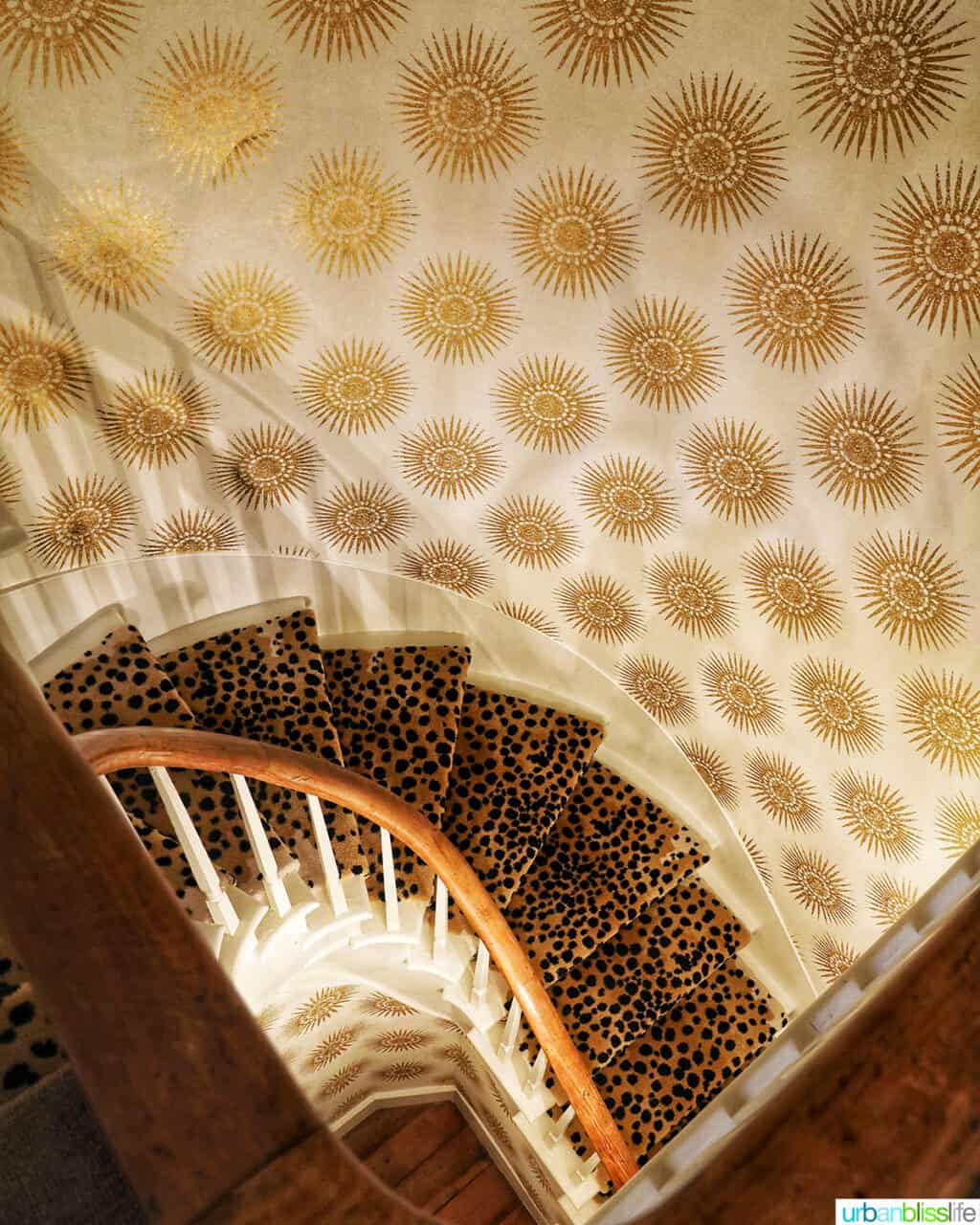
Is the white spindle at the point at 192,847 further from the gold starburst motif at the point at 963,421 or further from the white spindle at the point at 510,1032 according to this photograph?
the gold starburst motif at the point at 963,421

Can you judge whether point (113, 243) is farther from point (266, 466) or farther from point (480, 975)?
point (480, 975)

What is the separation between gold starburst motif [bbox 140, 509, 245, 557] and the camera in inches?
134

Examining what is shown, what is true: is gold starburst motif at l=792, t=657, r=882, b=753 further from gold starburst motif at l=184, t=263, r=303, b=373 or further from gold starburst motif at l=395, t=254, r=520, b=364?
gold starburst motif at l=184, t=263, r=303, b=373

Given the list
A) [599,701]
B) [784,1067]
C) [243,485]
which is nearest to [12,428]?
[243,485]

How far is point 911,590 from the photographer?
280 centimetres

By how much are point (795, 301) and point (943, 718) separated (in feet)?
5.21

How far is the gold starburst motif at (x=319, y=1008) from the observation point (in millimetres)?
4016

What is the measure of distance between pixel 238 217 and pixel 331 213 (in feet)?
0.92

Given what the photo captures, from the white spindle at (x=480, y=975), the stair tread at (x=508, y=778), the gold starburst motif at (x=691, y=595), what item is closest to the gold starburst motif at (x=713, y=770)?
the stair tread at (x=508, y=778)

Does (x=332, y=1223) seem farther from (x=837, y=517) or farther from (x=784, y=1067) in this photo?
(x=837, y=517)

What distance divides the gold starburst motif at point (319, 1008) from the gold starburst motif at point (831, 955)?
2.25 meters

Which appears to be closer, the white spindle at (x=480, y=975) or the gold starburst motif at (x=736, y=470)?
the gold starburst motif at (x=736, y=470)

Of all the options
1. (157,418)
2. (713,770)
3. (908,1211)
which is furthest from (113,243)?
(713,770)

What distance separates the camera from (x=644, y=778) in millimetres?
4203
